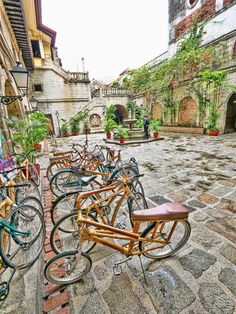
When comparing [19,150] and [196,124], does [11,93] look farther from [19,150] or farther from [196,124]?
[196,124]

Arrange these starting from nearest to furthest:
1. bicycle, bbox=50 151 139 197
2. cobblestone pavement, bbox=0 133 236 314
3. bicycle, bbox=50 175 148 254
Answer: cobblestone pavement, bbox=0 133 236 314 → bicycle, bbox=50 175 148 254 → bicycle, bbox=50 151 139 197

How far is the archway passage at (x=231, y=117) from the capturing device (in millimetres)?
10719

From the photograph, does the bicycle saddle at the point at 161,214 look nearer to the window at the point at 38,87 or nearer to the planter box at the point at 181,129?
the planter box at the point at 181,129

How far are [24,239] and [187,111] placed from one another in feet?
46.9

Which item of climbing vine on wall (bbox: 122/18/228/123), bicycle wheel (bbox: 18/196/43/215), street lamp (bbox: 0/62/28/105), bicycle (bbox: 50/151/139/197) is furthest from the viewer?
climbing vine on wall (bbox: 122/18/228/123)

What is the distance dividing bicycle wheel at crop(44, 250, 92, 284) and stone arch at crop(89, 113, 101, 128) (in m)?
17.3

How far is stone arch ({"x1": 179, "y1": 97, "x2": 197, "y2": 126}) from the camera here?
42.4 feet

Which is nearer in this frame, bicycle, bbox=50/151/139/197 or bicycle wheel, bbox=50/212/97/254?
bicycle wheel, bbox=50/212/97/254

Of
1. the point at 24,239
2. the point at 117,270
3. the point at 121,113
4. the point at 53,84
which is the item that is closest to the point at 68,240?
the point at 24,239

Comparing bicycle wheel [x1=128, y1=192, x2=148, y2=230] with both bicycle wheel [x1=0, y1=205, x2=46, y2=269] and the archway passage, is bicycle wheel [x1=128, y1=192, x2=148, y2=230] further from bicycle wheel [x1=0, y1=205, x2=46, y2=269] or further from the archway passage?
the archway passage

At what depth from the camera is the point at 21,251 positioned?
215 centimetres

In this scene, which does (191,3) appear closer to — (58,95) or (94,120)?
(94,120)

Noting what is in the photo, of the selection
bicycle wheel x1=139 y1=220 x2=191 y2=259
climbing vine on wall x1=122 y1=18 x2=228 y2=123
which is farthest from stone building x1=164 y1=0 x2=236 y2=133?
bicycle wheel x1=139 y1=220 x2=191 y2=259

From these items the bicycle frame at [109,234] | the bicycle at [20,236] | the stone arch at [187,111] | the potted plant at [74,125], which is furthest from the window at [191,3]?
the bicycle at [20,236]
